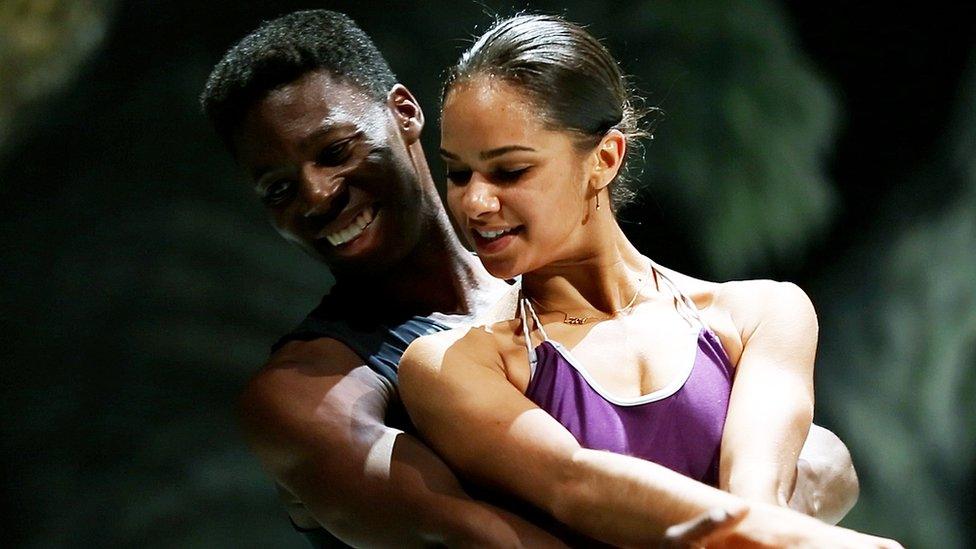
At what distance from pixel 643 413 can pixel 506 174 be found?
0.93 feet

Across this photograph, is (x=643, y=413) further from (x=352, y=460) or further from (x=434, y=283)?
(x=434, y=283)

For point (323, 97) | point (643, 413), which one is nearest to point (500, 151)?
point (643, 413)

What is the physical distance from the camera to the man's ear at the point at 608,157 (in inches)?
54.3

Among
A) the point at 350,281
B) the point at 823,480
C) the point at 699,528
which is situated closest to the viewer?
the point at 699,528

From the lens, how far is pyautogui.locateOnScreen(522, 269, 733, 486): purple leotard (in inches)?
50.8

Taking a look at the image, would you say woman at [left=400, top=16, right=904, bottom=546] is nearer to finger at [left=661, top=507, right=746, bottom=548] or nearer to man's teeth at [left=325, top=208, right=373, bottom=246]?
finger at [left=661, top=507, right=746, bottom=548]

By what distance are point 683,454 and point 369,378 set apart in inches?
19.1

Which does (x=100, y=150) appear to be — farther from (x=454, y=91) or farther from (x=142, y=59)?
(x=454, y=91)

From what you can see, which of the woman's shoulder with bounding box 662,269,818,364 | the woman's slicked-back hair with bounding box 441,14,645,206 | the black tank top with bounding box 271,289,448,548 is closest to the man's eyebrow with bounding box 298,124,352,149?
the black tank top with bounding box 271,289,448,548

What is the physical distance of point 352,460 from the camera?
1501mm

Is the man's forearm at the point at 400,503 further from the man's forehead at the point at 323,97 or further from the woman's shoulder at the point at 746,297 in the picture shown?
the man's forehead at the point at 323,97

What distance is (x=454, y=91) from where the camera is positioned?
135 cm

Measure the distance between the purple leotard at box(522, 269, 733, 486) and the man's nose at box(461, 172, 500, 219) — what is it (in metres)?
0.16

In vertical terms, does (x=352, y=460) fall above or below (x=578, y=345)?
below
